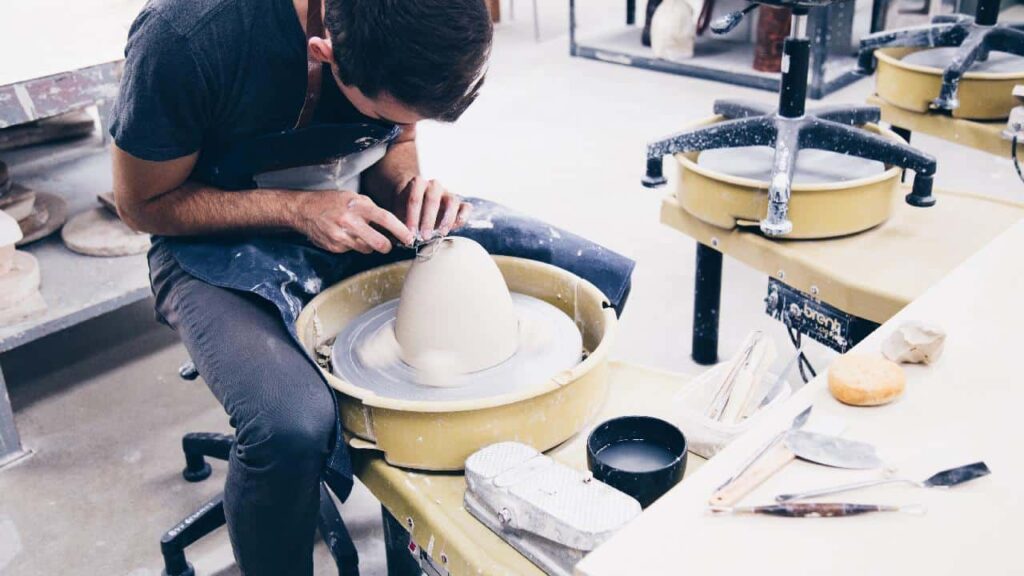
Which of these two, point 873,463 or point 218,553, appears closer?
point 873,463

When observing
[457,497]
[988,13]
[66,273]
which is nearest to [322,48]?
[457,497]

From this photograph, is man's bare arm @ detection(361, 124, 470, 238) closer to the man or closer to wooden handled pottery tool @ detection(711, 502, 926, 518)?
the man

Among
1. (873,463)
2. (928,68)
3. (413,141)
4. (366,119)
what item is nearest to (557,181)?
(928,68)

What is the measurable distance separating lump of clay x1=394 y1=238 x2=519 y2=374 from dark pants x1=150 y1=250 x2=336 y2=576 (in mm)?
170

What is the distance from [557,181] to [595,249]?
1856 mm

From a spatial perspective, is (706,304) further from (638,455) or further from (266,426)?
(266,426)

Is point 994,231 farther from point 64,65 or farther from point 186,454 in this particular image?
point 64,65

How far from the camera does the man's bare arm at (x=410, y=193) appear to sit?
1.41 meters

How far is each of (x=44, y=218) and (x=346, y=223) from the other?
60.7 inches

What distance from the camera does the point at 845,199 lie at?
5.53ft

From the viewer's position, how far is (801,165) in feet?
6.15

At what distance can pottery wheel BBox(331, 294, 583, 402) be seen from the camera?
1292 millimetres

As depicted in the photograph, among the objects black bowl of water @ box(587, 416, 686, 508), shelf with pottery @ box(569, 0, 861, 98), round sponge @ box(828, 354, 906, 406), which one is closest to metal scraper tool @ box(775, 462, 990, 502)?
round sponge @ box(828, 354, 906, 406)

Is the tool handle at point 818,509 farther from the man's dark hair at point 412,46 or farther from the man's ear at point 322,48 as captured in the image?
the man's ear at point 322,48
